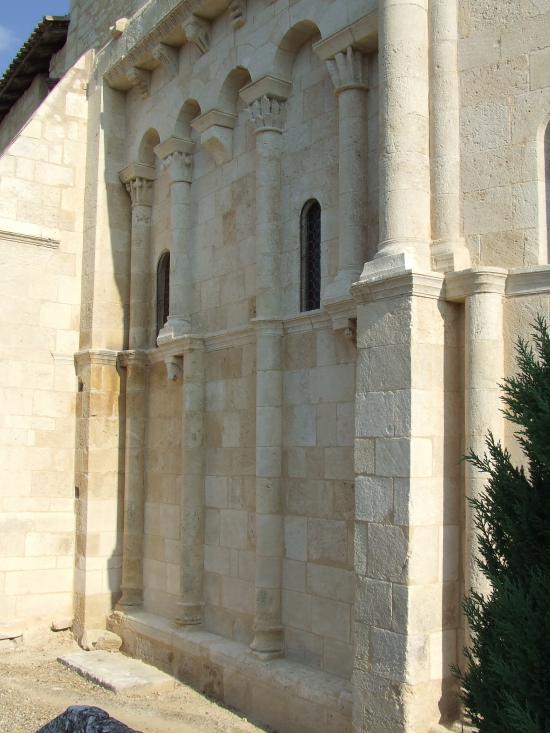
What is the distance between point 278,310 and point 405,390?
2.46 meters

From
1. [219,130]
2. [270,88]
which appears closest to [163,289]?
[219,130]

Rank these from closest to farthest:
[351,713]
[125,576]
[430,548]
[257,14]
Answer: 1. [430,548]
2. [351,713]
3. [257,14]
4. [125,576]

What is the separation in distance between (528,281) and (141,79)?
22.2 feet

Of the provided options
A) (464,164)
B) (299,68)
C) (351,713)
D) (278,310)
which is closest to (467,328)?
(464,164)

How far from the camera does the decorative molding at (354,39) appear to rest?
714 cm

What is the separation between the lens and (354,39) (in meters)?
7.32

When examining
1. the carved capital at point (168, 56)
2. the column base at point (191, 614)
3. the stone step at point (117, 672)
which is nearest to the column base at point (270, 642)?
the column base at point (191, 614)

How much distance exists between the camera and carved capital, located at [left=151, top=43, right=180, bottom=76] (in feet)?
33.2

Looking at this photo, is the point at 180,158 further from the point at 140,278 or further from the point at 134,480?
the point at 134,480

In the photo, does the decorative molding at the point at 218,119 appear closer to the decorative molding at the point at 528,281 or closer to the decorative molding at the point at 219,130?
the decorative molding at the point at 219,130

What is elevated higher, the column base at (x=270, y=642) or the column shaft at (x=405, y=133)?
the column shaft at (x=405, y=133)

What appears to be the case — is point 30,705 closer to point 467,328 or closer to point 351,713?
point 351,713

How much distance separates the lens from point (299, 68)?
27.3ft

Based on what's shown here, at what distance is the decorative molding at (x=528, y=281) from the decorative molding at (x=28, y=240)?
675cm
